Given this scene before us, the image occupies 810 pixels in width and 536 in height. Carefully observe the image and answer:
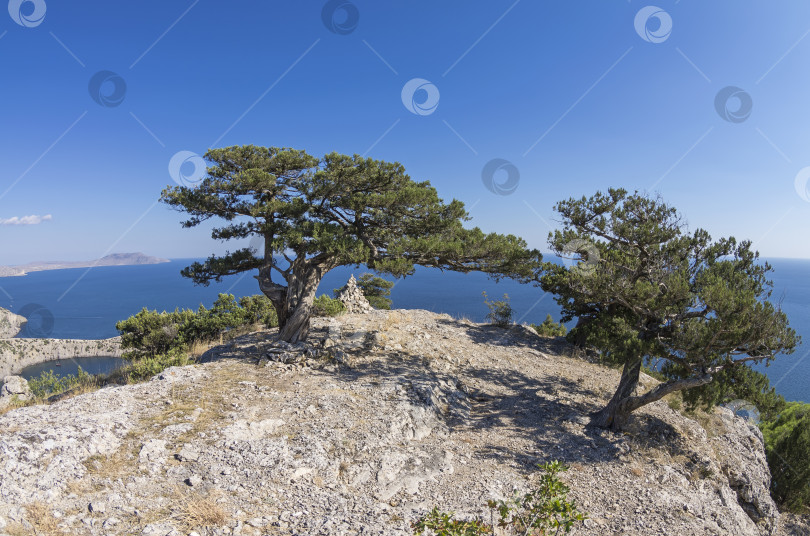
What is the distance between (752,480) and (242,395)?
1345 centimetres

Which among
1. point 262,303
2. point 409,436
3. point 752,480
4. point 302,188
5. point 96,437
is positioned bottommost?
point 262,303

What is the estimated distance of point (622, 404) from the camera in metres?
9.78

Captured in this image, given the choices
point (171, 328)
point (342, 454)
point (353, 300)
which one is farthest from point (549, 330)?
point (171, 328)

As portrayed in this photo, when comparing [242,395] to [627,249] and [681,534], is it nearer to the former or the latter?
[681,534]

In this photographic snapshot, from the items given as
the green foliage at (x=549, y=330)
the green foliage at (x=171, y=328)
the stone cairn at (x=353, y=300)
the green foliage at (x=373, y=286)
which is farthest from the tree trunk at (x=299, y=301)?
the green foliage at (x=373, y=286)

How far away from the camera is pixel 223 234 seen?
41.9ft

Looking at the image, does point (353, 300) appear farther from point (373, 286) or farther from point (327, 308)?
point (373, 286)

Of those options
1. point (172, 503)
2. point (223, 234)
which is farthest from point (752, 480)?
point (223, 234)

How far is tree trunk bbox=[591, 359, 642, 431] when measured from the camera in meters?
9.79

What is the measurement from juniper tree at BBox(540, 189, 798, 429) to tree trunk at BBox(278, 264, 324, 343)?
819 cm

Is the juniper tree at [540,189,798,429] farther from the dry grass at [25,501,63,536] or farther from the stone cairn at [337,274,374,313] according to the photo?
the stone cairn at [337,274,374,313]

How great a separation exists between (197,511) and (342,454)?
2.70 meters

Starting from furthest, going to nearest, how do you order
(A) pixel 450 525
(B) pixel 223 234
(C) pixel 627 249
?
(B) pixel 223 234 → (C) pixel 627 249 → (A) pixel 450 525

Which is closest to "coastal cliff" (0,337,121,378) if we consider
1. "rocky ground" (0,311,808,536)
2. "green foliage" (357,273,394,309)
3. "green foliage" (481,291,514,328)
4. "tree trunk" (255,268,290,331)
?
"green foliage" (357,273,394,309)
